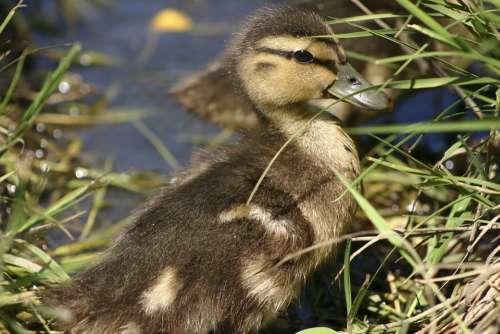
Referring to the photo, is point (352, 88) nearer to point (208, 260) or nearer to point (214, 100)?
point (208, 260)

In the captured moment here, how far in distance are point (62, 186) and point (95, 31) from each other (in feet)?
4.18

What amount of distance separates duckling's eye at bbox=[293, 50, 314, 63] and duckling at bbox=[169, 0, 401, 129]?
1.93 feet

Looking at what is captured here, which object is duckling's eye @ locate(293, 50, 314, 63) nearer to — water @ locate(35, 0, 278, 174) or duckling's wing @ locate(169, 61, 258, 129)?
duckling's wing @ locate(169, 61, 258, 129)

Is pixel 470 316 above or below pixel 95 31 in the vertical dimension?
above

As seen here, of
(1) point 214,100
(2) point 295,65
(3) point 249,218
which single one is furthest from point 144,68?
(3) point 249,218

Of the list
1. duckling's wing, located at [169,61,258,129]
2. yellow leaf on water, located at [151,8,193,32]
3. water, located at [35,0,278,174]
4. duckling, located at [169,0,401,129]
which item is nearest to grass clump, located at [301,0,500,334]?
duckling, located at [169,0,401,129]

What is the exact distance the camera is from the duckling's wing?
10.6 ft

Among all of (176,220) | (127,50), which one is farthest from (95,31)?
(176,220)

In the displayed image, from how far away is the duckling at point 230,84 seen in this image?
2.98m

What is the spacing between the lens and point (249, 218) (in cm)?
212

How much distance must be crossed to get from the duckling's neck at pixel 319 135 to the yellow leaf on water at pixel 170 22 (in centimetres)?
186

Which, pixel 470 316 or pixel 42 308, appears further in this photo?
pixel 42 308

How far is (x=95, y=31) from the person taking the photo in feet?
13.7

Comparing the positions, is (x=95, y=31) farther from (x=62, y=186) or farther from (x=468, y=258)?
(x=468, y=258)
